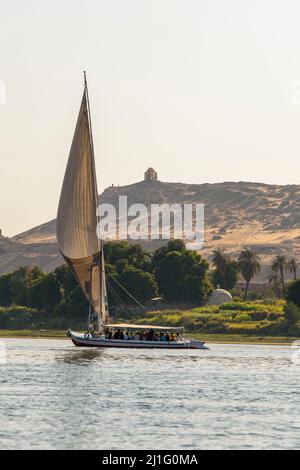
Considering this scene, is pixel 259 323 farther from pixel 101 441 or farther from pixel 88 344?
pixel 101 441

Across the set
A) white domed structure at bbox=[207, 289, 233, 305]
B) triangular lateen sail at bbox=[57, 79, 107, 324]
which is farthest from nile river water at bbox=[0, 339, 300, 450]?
white domed structure at bbox=[207, 289, 233, 305]

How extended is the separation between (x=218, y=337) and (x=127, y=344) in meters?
33.5

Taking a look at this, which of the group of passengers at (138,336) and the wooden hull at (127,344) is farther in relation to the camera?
the group of passengers at (138,336)

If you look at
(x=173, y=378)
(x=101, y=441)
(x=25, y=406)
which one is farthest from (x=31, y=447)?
(x=173, y=378)

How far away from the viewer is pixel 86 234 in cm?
10112

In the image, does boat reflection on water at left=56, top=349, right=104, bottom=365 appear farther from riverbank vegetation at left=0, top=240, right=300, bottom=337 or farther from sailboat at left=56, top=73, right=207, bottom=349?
riverbank vegetation at left=0, top=240, right=300, bottom=337

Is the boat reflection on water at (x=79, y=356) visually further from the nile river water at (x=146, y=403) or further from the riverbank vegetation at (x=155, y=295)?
the riverbank vegetation at (x=155, y=295)

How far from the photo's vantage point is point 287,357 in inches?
3954

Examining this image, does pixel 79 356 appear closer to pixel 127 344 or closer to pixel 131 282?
pixel 127 344

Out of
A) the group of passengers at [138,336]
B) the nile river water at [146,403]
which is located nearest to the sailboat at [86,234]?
the group of passengers at [138,336]

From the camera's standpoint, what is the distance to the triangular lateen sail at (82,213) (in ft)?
327

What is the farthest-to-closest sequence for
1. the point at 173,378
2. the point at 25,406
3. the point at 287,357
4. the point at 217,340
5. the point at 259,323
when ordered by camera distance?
the point at 259,323
the point at 217,340
the point at 287,357
the point at 173,378
the point at 25,406

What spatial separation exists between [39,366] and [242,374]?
12132 mm

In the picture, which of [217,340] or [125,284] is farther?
[125,284]
